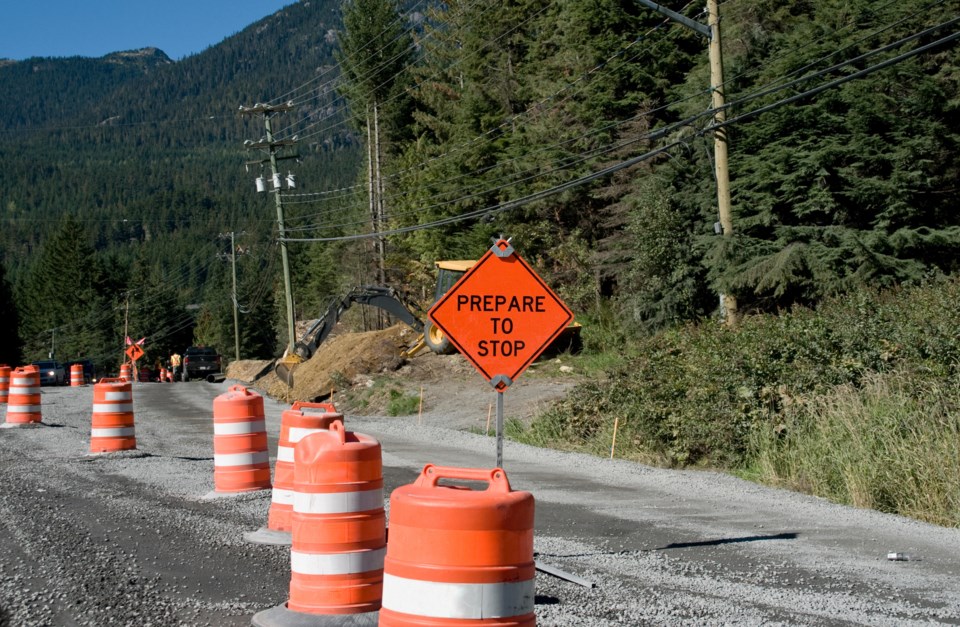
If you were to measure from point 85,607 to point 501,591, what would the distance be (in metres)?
3.52

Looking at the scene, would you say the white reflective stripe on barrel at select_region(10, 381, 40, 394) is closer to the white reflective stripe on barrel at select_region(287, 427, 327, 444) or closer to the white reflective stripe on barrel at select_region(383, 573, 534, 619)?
the white reflective stripe on barrel at select_region(287, 427, 327, 444)

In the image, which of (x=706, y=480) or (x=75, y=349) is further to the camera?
(x=75, y=349)

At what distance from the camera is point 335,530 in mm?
6500

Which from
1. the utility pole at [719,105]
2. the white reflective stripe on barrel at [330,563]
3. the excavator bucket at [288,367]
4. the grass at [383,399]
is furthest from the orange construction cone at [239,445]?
the excavator bucket at [288,367]

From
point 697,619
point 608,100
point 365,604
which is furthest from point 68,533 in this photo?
point 608,100

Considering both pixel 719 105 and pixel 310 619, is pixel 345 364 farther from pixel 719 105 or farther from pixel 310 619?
pixel 310 619

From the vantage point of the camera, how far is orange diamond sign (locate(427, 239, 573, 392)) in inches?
338

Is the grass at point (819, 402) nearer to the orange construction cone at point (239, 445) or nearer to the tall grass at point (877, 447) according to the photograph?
the tall grass at point (877, 447)

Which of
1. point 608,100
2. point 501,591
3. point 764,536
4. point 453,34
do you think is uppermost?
point 453,34

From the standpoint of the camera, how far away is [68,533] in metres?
Answer: 9.59

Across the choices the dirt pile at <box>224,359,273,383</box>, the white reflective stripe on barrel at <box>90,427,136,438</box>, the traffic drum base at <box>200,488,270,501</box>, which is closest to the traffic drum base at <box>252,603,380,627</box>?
the traffic drum base at <box>200,488,270,501</box>

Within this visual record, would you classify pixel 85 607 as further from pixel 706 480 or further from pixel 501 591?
pixel 706 480

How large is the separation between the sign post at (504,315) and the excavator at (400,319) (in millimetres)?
23212

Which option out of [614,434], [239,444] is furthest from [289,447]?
[614,434]
